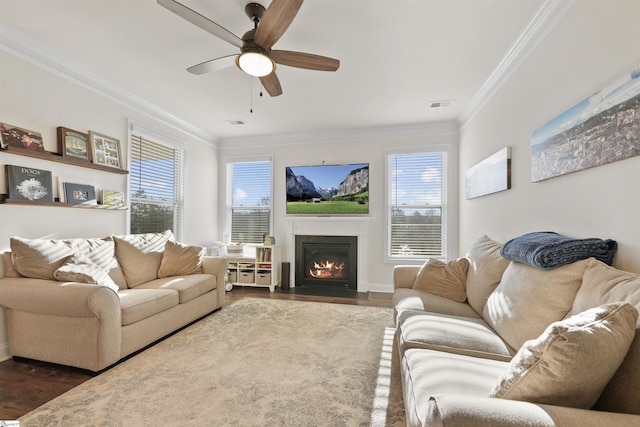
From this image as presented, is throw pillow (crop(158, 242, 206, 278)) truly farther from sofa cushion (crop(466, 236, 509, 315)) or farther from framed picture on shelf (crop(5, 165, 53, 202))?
sofa cushion (crop(466, 236, 509, 315))

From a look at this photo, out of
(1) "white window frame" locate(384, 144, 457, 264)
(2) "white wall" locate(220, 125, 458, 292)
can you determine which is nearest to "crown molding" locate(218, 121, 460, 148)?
(2) "white wall" locate(220, 125, 458, 292)

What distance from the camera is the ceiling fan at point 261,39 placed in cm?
173

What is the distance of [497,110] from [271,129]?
3.24 meters

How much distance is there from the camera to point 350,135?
4.92 m

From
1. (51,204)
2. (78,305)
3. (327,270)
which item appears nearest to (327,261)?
(327,270)

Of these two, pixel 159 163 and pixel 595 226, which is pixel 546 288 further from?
pixel 159 163

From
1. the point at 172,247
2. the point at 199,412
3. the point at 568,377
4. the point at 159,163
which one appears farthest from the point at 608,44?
the point at 159,163

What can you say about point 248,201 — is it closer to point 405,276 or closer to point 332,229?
point 332,229

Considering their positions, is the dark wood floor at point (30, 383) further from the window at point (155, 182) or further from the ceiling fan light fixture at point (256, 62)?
the ceiling fan light fixture at point (256, 62)

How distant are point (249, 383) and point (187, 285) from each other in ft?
4.82

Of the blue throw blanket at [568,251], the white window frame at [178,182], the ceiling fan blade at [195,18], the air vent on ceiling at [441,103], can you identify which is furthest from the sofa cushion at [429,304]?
the white window frame at [178,182]

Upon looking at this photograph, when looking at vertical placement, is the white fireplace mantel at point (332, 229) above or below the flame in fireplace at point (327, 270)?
above

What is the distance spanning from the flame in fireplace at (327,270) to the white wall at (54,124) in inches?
113

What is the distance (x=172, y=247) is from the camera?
3549mm
